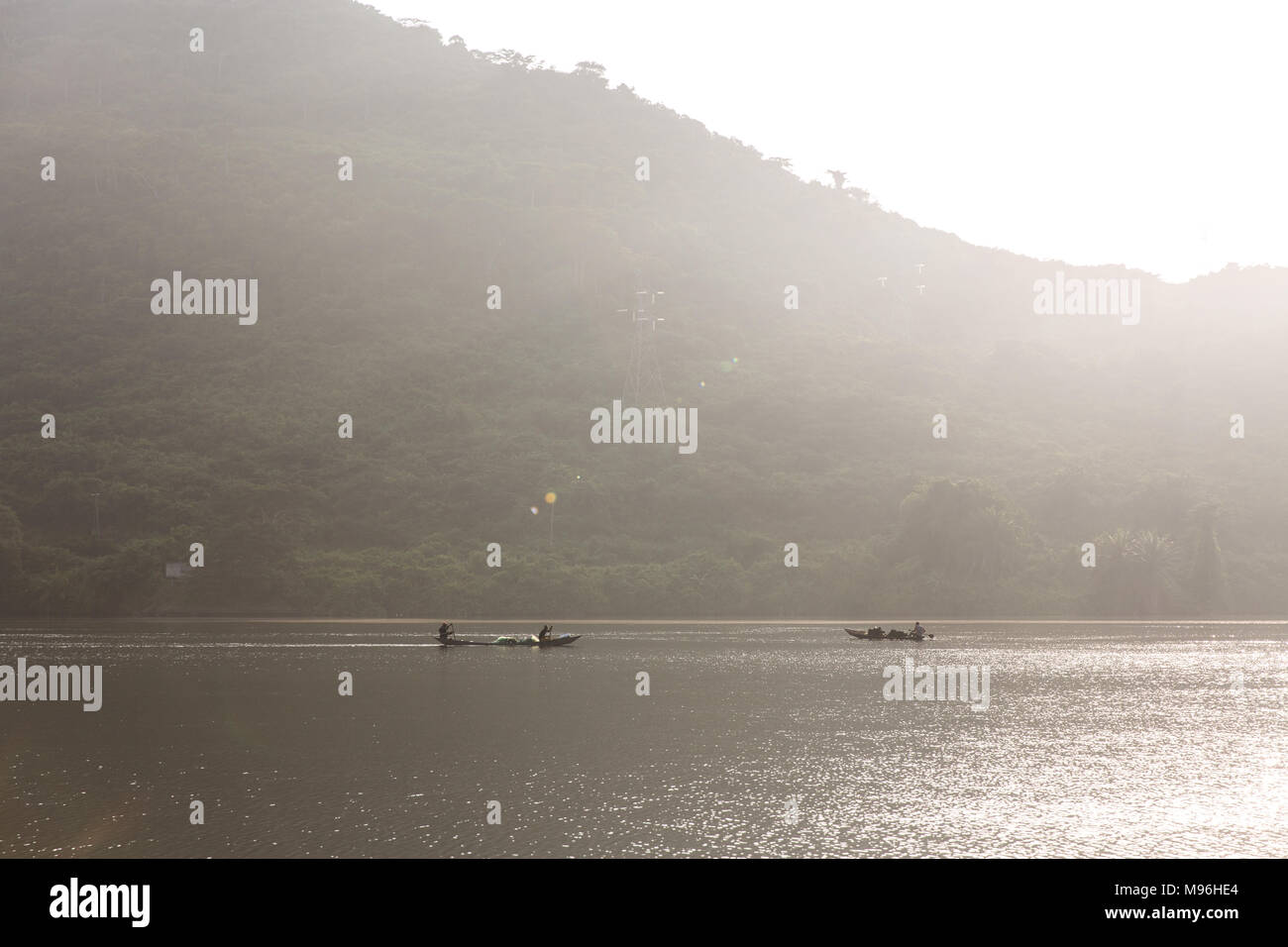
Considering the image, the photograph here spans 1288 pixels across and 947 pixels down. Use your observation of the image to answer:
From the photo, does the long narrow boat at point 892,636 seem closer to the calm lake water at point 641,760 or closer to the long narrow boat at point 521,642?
the calm lake water at point 641,760

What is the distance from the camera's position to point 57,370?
599ft

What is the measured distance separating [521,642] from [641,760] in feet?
172

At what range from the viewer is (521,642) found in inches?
3654

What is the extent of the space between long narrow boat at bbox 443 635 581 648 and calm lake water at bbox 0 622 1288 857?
9.86m

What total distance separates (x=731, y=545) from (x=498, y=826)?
115m

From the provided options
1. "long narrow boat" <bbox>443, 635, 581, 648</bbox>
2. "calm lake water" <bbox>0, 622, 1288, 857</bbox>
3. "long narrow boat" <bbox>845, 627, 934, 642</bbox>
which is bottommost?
"long narrow boat" <bbox>845, 627, 934, 642</bbox>

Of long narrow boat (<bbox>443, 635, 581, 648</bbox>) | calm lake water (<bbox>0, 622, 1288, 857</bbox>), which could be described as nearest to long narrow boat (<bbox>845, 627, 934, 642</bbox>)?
calm lake water (<bbox>0, 622, 1288, 857</bbox>)

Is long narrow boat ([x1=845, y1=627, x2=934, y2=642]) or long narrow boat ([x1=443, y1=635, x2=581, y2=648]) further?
long narrow boat ([x1=845, y1=627, x2=934, y2=642])

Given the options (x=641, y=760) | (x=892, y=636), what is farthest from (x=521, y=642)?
(x=641, y=760)

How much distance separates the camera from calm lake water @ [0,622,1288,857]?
30016 millimetres

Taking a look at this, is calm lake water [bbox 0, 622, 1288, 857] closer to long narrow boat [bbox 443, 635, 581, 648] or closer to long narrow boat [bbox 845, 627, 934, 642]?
long narrow boat [bbox 443, 635, 581, 648]

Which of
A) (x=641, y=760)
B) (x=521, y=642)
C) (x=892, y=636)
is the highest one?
(x=641, y=760)

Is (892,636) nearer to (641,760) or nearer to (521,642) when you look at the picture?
(521,642)

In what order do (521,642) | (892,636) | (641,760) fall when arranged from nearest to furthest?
(641,760)
(521,642)
(892,636)
